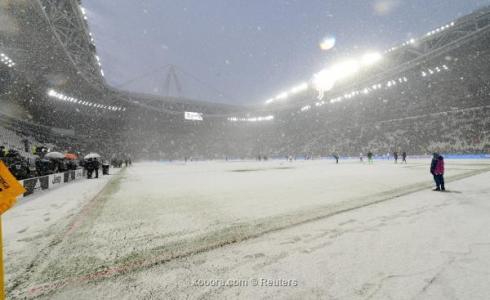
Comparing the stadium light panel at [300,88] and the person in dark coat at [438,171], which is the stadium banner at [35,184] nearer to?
the person in dark coat at [438,171]

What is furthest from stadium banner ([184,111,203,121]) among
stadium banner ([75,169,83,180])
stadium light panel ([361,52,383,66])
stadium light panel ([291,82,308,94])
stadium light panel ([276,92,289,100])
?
stadium banner ([75,169,83,180])

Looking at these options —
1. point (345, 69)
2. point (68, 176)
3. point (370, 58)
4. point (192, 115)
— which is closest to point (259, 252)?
point (68, 176)

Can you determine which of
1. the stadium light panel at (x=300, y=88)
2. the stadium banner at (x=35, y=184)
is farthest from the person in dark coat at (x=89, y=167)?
the stadium light panel at (x=300, y=88)

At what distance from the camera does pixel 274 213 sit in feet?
17.3

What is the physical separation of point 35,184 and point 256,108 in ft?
201

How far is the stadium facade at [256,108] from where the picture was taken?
24.7 m

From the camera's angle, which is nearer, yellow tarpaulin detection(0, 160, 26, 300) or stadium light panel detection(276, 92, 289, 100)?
yellow tarpaulin detection(0, 160, 26, 300)

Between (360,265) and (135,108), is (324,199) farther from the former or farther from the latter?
(135,108)

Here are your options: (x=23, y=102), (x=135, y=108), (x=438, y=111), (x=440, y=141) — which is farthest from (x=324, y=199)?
(x=135, y=108)

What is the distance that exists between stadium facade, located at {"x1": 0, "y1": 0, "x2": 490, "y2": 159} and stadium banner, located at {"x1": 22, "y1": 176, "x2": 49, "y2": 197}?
1402 cm

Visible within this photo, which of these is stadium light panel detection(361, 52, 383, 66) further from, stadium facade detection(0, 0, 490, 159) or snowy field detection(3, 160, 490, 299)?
snowy field detection(3, 160, 490, 299)

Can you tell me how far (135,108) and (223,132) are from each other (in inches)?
984

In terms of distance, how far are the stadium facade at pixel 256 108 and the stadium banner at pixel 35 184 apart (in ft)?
46.0

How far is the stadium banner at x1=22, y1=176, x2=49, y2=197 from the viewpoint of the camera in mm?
10435
